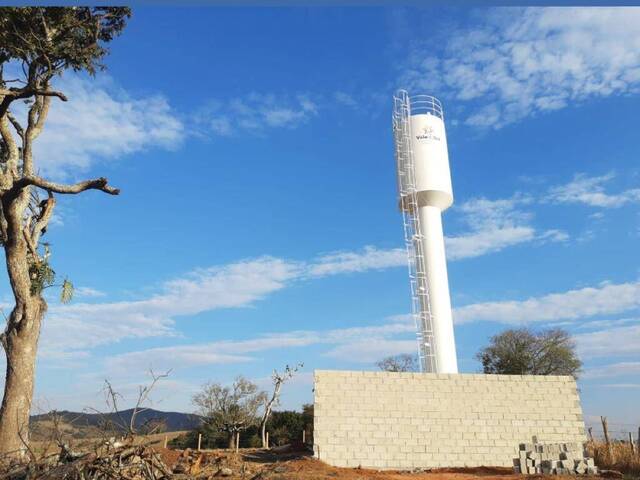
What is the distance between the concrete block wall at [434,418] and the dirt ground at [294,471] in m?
0.70

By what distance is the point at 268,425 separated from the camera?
118 feet

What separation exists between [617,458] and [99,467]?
1777 cm

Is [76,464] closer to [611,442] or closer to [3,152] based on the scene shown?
[3,152]

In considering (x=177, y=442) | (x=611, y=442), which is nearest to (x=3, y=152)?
(x=611, y=442)

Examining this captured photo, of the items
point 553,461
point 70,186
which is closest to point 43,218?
point 70,186

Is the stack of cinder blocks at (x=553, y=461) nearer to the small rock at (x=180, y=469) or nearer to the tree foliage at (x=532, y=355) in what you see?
the small rock at (x=180, y=469)

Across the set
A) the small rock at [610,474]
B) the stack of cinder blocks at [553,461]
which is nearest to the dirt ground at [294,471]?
the stack of cinder blocks at [553,461]

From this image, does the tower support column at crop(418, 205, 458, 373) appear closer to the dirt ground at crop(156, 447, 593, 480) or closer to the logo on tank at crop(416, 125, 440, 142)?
the logo on tank at crop(416, 125, 440, 142)

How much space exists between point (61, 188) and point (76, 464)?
28.2 feet

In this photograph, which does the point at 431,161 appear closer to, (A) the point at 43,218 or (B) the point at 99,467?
(A) the point at 43,218

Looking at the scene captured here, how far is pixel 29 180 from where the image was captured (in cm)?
1366

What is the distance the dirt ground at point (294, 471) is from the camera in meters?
10.7

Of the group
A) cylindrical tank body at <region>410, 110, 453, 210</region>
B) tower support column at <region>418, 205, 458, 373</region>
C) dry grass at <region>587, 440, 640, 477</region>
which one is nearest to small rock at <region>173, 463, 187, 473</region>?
dry grass at <region>587, 440, 640, 477</region>

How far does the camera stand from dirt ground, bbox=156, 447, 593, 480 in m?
10.7
